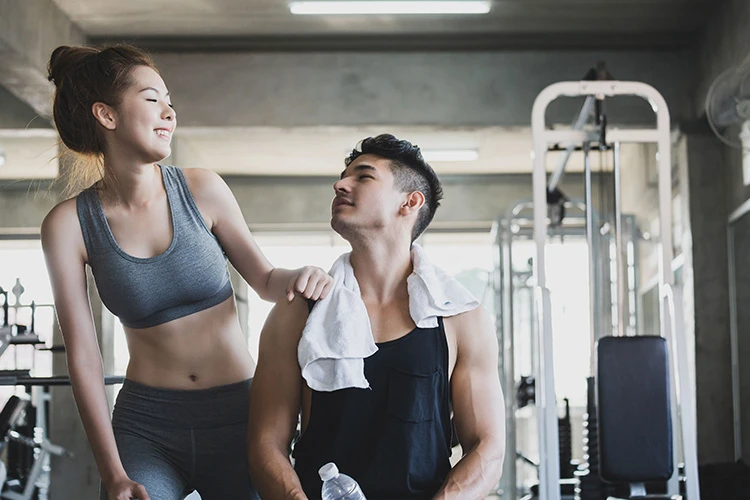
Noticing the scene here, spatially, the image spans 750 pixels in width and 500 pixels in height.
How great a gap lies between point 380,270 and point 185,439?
1.61ft

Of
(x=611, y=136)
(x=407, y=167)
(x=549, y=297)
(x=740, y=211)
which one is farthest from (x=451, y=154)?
(x=407, y=167)

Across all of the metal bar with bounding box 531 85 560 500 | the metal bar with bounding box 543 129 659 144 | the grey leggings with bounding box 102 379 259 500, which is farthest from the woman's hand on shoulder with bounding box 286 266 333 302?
the metal bar with bounding box 543 129 659 144

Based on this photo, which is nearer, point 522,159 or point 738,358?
point 738,358

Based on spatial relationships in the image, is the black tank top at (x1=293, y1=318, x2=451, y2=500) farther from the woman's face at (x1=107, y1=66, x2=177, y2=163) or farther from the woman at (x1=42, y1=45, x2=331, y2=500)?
the woman's face at (x1=107, y1=66, x2=177, y2=163)

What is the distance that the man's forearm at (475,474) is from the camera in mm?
1693

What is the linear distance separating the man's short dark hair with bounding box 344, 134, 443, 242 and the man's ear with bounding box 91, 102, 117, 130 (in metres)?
0.49

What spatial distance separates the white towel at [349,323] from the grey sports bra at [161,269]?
0.66 ft

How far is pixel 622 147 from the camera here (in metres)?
8.30

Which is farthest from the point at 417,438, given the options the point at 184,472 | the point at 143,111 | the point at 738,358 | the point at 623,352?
the point at 738,358

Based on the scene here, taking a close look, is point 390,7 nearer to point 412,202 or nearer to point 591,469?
point 591,469

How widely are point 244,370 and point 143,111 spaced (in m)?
0.50

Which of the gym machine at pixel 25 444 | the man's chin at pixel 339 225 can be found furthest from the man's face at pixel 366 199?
the gym machine at pixel 25 444

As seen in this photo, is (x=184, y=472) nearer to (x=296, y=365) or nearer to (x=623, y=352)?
(x=296, y=365)

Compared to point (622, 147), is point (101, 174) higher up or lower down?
lower down
